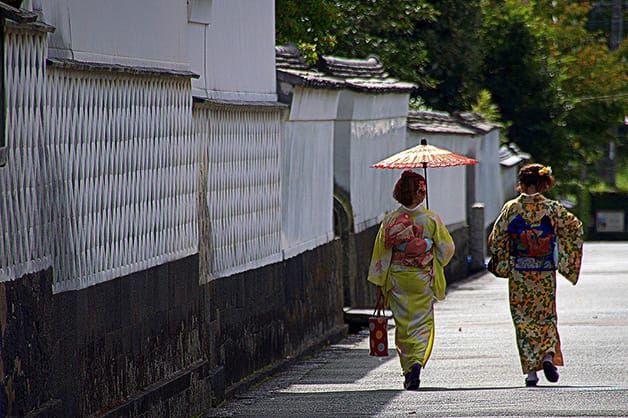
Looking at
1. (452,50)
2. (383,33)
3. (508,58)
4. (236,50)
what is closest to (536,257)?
(236,50)

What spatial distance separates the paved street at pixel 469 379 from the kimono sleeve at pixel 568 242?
825mm

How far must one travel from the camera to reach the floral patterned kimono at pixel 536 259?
12234 millimetres

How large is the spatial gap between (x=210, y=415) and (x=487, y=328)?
763 cm

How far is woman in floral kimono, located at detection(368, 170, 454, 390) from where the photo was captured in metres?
12.3

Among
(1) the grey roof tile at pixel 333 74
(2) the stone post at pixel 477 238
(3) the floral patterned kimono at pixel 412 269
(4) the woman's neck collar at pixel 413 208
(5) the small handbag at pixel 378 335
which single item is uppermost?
(1) the grey roof tile at pixel 333 74

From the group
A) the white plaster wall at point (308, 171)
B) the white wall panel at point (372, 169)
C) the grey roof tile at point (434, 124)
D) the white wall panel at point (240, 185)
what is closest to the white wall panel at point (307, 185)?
the white plaster wall at point (308, 171)

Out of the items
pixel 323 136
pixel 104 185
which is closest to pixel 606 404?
pixel 104 185

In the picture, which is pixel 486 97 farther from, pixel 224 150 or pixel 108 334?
pixel 108 334

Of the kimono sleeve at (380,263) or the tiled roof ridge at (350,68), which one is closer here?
the kimono sleeve at (380,263)

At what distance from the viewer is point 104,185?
873cm

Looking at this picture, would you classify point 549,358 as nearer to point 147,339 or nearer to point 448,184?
point 147,339

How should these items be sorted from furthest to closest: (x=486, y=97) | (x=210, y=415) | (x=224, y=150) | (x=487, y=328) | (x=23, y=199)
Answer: (x=486, y=97) → (x=487, y=328) → (x=224, y=150) → (x=210, y=415) → (x=23, y=199)

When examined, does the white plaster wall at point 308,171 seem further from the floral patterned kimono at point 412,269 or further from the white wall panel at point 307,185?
the floral patterned kimono at point 412,269

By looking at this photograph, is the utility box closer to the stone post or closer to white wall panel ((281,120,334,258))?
the stone post
